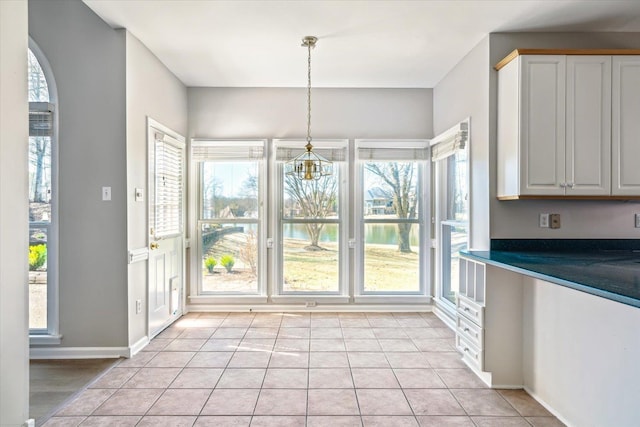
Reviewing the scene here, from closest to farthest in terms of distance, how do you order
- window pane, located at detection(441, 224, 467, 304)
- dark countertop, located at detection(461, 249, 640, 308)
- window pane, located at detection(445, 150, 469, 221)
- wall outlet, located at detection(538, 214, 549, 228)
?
dark countertop, located at detection(461, 249, 640, 308) → wall outlet, located at detection(538, 214, 549, 228) → window pane, located at detection(445, 150, 469, 221) → window pane, located at detection(441, 224, 467, 304)

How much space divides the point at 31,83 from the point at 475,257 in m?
3.81

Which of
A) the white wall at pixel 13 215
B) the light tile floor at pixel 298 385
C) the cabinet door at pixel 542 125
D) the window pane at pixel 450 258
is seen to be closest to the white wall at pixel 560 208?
the cabinet door at pixel 542 125

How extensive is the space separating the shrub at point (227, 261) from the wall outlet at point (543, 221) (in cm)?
329

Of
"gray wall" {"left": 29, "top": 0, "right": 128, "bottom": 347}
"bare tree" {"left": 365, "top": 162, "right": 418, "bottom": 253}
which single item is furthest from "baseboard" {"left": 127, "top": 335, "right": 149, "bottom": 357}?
"bare tree" {"left": 365, "top": 162, "right": 418, "bottom": 253}

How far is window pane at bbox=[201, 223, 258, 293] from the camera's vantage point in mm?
4559

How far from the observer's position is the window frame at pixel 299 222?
4488mm

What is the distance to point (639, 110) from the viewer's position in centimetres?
264

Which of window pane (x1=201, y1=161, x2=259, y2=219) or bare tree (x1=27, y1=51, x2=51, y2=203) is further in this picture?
window pane (x1=201, y1=161, x2=259, y2=219)

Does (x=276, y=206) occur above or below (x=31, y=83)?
below

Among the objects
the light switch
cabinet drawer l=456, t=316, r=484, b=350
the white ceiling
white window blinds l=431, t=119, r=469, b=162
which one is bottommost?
cabinet drawer l=456, t=316, r=484, b=350

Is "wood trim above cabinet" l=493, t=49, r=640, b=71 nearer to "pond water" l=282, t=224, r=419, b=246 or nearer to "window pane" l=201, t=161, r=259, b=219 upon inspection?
"pond water" l=282, t=224, r=419, b=246

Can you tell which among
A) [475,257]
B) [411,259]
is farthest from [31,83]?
[411,259]

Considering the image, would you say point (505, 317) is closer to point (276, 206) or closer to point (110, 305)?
point (276, 206)

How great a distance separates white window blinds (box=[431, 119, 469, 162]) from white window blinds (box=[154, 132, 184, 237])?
9.48 ft
